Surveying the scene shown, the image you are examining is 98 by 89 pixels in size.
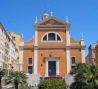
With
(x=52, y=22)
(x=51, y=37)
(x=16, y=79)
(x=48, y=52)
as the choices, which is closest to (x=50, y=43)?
(x=51, y=37)

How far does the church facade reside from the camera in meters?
28.5

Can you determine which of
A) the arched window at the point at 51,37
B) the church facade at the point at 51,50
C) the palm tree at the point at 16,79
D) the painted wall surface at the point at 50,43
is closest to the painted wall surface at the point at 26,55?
the church facade at the point at 51,50

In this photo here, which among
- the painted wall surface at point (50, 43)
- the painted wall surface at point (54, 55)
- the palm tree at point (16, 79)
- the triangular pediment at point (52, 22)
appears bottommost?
the palm tree at point (16, 79)

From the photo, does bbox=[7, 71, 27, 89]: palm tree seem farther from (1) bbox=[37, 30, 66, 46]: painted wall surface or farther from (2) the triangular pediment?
(2) the triangular pediment

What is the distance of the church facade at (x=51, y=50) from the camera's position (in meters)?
28.5

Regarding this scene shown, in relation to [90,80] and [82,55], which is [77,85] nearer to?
[90,80]

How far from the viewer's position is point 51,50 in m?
29.3

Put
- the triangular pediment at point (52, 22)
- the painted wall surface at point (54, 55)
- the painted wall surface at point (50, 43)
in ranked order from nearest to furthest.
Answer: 1. the painted wall surface at point (54, 55)
2. the painted wall surface at point (50, 43)
3. the triangular pediment at point (52, 22)

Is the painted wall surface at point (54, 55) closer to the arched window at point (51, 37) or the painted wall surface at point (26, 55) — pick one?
the painted wall surface at point (26, 55)

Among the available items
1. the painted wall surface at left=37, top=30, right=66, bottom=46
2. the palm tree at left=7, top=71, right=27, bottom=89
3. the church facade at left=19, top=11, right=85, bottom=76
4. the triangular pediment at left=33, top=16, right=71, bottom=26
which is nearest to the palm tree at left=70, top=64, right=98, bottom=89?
the palm tree at left=7, top=71, right=27, bottom=89

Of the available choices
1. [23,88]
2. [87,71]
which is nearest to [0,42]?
[23,88]

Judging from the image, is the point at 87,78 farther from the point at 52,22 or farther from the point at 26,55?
the point at 52,22

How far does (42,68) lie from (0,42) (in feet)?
59.4

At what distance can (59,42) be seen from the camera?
29.7 metres
